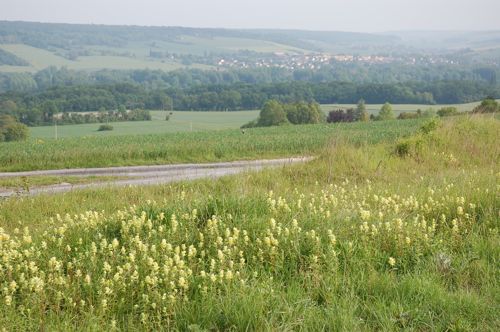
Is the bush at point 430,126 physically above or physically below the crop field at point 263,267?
below

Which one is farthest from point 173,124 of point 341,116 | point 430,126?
point 430,126

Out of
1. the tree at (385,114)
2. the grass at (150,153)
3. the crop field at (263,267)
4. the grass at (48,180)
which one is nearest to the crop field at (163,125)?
the tree at (385,114)

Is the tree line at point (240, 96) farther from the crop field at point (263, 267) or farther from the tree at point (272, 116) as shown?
the crop field at point (263, 267)

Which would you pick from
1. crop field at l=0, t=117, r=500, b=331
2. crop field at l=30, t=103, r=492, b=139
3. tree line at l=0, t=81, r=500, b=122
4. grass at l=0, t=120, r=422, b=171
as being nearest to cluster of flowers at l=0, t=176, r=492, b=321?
crop field at l=0, t=117, r=500, b=331

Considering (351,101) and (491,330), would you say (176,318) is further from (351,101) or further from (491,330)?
(351,101)

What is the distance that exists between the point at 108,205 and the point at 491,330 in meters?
7.62

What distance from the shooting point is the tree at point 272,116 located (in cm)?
6469

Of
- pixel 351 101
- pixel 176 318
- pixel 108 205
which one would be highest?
pixel 176 318

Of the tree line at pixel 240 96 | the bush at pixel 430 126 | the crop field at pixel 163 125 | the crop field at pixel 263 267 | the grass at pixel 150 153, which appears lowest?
the crop field at pixel 163 125

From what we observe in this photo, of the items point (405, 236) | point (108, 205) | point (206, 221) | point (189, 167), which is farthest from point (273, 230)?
point (189, 167)

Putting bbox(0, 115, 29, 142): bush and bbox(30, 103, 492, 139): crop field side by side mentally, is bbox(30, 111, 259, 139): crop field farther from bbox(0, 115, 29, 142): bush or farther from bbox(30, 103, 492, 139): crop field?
bbox(0, 115, 29, 142): bush

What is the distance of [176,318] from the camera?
4500 millimetres

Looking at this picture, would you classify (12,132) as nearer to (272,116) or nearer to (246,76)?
(272,116)

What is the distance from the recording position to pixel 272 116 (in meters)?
65.3
